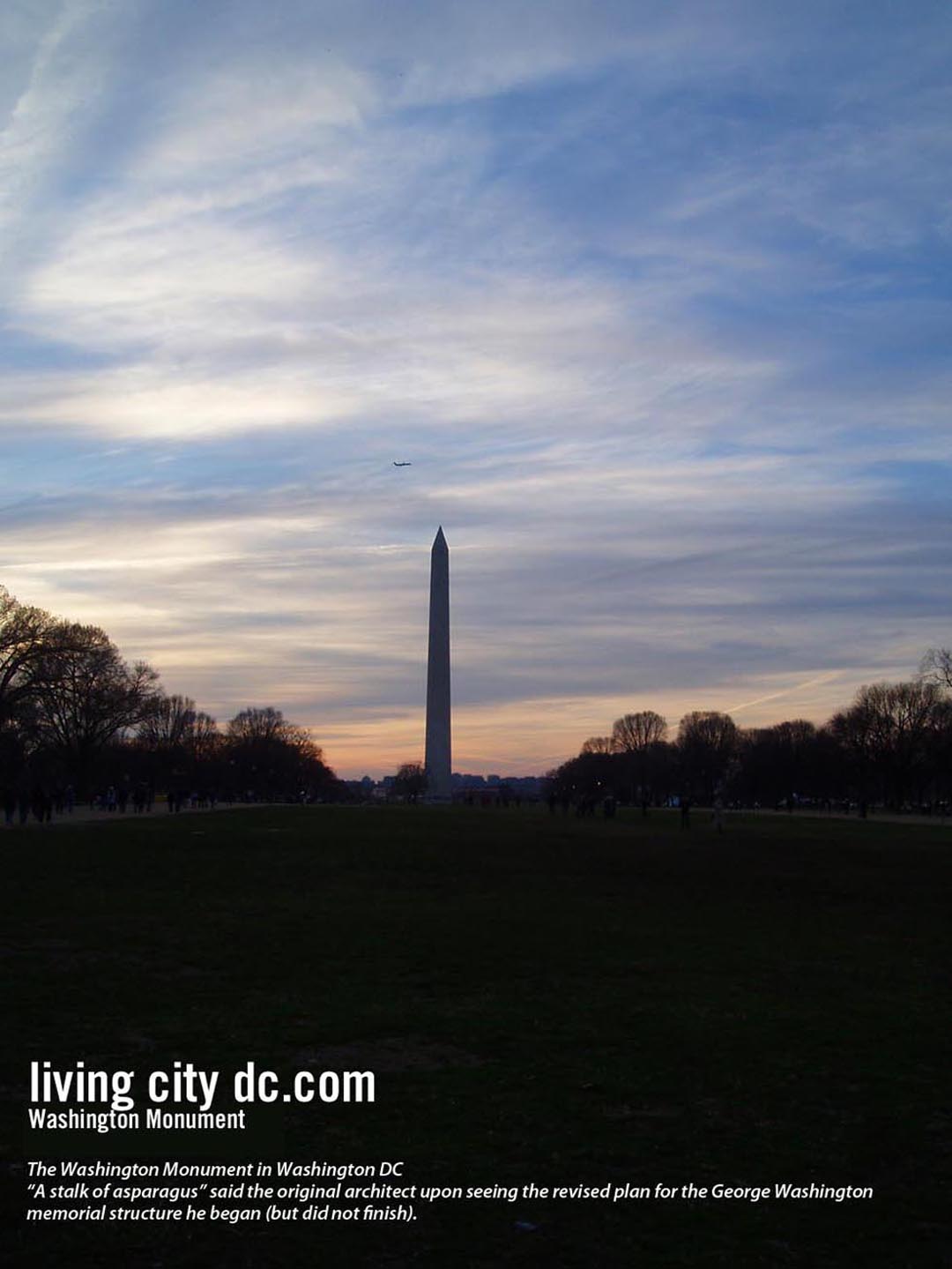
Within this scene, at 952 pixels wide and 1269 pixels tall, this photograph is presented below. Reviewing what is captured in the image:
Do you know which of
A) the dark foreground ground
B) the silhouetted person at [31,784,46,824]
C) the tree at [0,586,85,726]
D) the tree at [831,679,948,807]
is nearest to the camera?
the dark foreground ground

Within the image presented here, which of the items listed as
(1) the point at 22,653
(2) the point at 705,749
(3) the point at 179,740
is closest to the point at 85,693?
(1) the point at 22,653

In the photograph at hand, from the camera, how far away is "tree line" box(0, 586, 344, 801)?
7781cm

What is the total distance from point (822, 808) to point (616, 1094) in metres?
113

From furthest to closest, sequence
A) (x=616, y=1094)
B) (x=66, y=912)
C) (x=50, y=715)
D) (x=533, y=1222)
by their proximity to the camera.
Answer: (x=50, y=715) < (x=66, y=912) < (x=616, y=1094) < (x=533, y=1222)

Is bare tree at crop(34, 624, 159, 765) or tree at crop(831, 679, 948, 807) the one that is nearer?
bare tree at crop(34, 624, 159, 765)

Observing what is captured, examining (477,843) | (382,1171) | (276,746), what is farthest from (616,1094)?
(276,746)

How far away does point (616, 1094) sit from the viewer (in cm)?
866

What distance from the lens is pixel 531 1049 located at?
9906 mm

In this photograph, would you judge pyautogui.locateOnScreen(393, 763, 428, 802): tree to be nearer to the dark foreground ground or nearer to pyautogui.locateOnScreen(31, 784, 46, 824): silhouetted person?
pyautogui.locateOnScreen(31, 784, 46, 824): silhouetted person

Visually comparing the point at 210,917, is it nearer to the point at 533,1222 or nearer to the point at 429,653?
the point at 533,1222

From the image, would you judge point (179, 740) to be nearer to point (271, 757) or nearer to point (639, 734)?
point (271, 757)

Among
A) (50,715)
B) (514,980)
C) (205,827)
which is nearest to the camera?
(514,980)

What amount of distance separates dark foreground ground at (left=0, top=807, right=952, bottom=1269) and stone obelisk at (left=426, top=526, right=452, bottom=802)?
6165 cm

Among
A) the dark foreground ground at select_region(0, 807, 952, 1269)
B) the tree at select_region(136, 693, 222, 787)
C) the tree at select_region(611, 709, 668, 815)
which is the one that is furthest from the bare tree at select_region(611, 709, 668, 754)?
the dark foreground ground at select_region(0, 807, 952, 1269)
